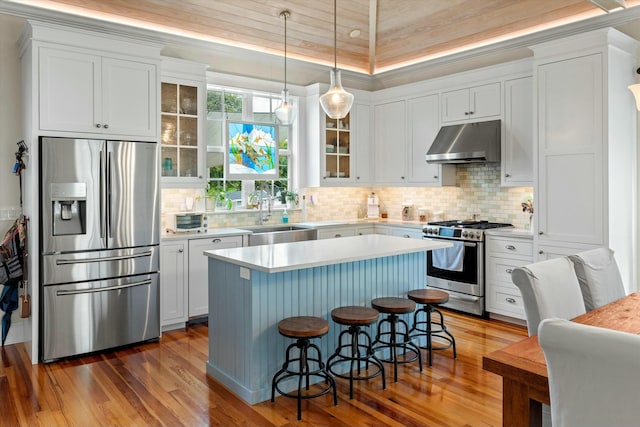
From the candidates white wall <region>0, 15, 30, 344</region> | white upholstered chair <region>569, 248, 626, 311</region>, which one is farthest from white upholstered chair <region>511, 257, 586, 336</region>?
white wall <region>0, 15, 30, 344</region>

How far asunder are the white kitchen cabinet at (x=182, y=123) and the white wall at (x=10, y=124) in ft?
4.03

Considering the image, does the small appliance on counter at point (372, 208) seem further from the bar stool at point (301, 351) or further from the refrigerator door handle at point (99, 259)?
the bar stool at point (301, 351)

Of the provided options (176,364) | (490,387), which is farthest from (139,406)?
(490,387)

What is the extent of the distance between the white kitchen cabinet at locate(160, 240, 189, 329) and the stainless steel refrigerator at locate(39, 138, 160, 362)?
212 millimetres

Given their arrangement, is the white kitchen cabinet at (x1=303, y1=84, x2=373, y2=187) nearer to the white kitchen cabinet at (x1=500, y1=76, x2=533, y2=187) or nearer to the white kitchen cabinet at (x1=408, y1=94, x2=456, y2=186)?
the white kitchen cabinet at (x1=408, y1=94, x2=456, y2=186)

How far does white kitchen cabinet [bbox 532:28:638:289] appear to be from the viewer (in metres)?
4.02

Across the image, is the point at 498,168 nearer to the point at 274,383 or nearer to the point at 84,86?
the point at 274,383

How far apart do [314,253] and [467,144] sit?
262 centimetres

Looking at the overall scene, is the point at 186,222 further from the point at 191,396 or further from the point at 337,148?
the point at 337,148

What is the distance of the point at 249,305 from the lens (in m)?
3.08

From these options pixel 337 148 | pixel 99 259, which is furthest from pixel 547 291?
pixel 337 148

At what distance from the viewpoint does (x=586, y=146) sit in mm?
4121

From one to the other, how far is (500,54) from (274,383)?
14.0 feet

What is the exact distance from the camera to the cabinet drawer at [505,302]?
467 cm
